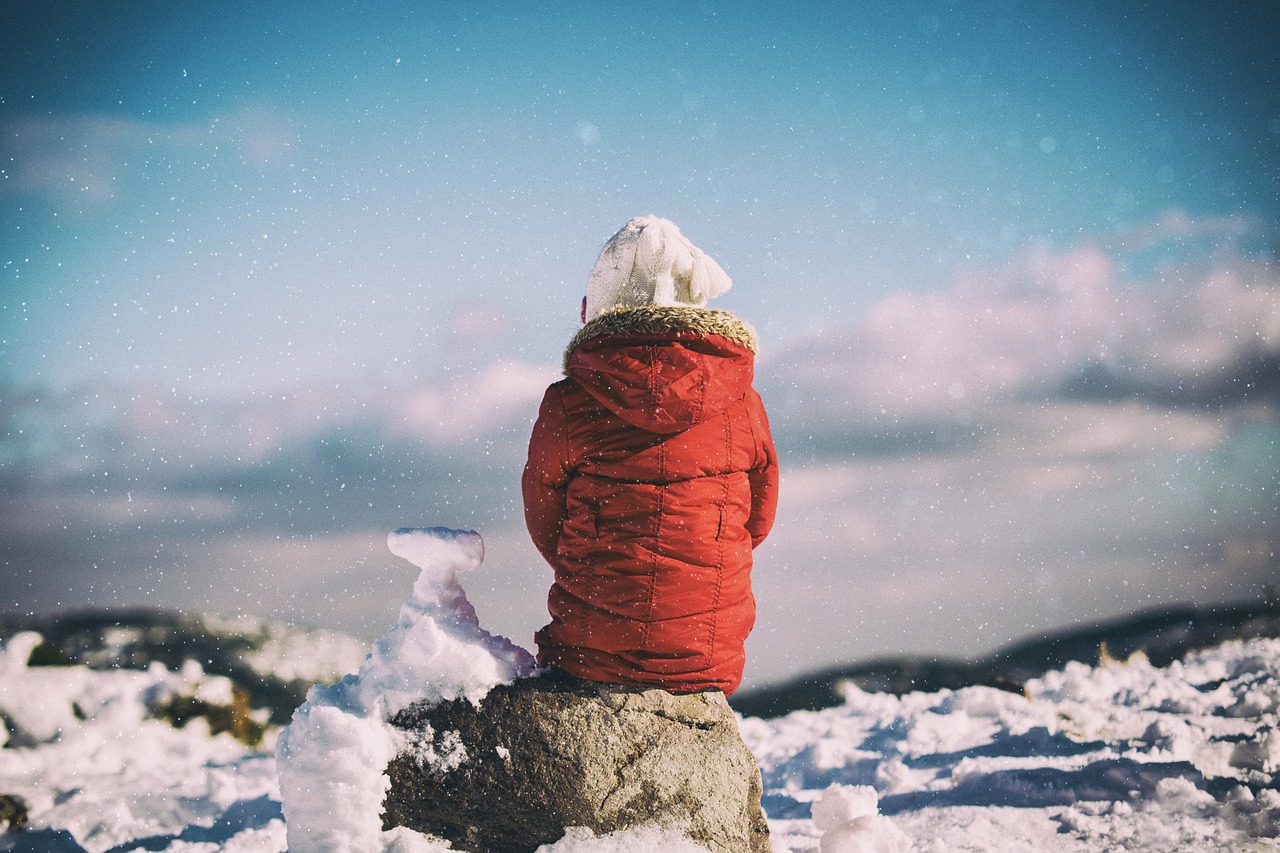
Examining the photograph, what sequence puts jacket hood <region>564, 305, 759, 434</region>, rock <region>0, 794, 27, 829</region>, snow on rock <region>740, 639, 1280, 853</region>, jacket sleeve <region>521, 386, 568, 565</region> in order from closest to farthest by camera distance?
jacket hood <region>564, 305, 759, 434</region> < jacket sleeve <region>521, 386, 568, 565</region> < snow on rock <region>740, 639, 1280, 853</region> < rock <region>0, 794, 27, 829</region>

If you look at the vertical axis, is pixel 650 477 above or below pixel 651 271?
below

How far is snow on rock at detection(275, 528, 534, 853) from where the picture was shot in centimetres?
296

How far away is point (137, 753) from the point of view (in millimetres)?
5801

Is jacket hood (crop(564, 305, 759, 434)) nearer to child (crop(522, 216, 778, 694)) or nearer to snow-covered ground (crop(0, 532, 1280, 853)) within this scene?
child (crop(522, 216, 778, 694))

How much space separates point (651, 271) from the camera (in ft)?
10.6

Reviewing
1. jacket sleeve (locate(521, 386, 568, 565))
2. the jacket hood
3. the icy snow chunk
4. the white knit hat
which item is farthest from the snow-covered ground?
the white knit hat

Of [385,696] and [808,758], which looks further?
[808,758]

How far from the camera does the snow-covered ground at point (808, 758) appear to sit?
318cm

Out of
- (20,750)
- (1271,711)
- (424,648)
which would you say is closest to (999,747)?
(1271,711)

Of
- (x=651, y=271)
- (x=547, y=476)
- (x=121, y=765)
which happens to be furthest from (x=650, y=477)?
(x=121, y=765)

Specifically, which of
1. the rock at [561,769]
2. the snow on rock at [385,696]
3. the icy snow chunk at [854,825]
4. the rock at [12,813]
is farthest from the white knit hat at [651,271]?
the rock at [12,813]

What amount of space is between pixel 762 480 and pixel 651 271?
3.46 feet

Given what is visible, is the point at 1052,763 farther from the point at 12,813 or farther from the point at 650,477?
the point at 12,813

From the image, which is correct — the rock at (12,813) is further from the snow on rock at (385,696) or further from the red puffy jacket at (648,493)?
the red puffy jacket at (648,493)
